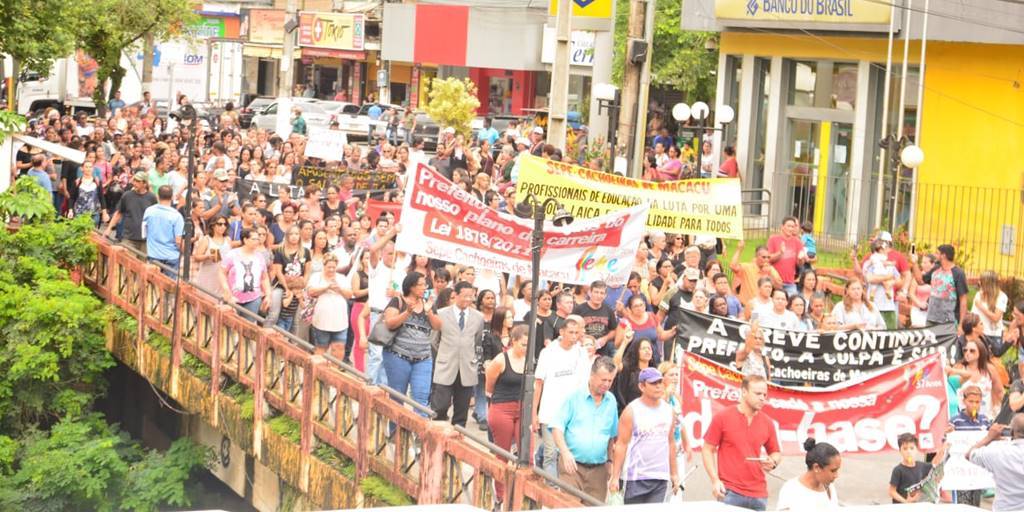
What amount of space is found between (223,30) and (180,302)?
49441 mm

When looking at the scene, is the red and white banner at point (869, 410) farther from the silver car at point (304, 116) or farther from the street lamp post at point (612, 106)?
the silver car at point (304, 116)

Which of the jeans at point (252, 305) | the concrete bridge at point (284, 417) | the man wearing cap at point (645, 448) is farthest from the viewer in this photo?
the jeans at point (252, 305)

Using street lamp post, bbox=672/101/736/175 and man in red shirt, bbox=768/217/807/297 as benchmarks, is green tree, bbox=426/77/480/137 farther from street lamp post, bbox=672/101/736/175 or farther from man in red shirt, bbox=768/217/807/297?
man in red shirt, bbox=768/217/807/297

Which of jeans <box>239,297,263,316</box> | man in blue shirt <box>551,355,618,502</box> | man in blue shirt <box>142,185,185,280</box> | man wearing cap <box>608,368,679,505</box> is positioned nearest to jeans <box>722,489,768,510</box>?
man wearing cap <box>608,368,679,505</box>

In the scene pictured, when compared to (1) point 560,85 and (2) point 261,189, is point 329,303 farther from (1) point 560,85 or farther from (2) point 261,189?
(1) point 560,85

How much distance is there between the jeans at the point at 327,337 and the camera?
16297mm

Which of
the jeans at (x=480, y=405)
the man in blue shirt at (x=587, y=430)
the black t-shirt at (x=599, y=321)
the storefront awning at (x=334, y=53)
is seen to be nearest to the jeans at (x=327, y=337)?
the jeans at (x=480, y=405)

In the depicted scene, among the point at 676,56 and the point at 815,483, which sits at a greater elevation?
the point at 676,56

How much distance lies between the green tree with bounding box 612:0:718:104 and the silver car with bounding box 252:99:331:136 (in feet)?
28.2

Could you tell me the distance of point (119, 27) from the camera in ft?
146

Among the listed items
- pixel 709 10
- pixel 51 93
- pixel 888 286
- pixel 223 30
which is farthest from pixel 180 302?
pixel 223 30

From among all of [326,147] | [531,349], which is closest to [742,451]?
[531,349]

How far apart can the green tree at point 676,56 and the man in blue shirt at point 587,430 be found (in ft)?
116

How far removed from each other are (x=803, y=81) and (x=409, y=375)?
51.5 ft
